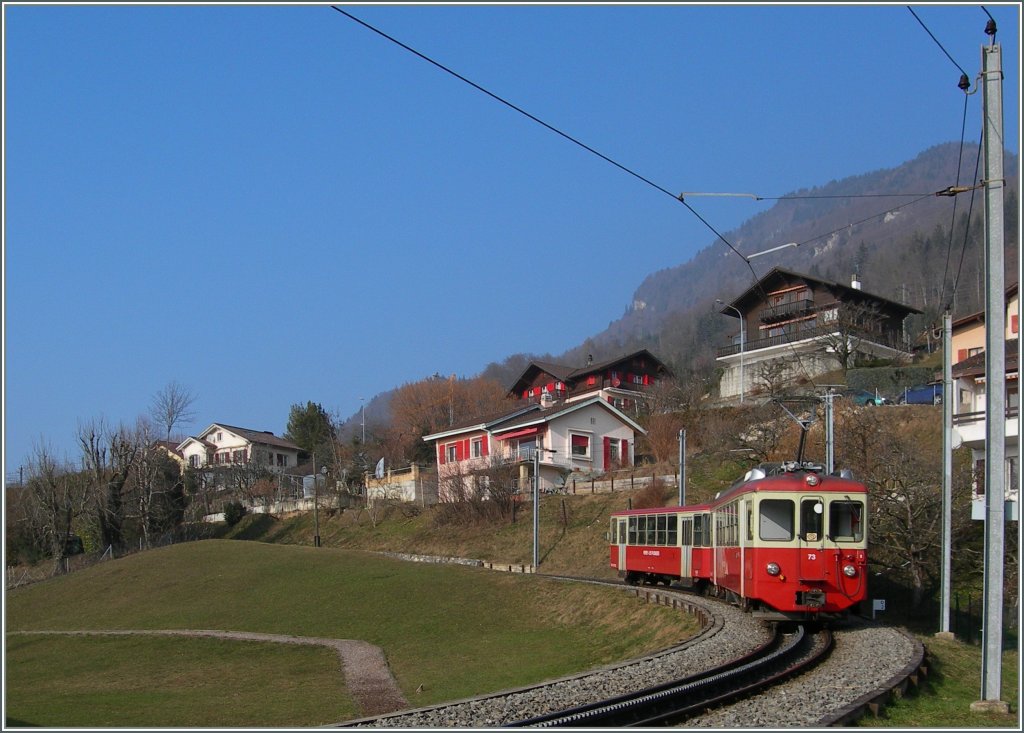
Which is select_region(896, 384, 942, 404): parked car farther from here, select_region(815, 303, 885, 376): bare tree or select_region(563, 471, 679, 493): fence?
select_region(563, 471, 679, 493): fence

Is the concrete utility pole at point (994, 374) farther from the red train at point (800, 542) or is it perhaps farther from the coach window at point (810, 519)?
the coach window at point (810, 519)

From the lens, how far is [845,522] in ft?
57.7

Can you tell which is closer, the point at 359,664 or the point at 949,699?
the point at 949,699

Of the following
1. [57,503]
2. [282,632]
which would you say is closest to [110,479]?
[57,503]

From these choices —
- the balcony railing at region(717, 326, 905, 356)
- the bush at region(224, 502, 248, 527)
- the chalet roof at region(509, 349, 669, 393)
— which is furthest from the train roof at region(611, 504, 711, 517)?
the chalet roof at region(509, 349, 669, 393)

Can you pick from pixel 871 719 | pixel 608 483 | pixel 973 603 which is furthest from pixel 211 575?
pixel 871 719

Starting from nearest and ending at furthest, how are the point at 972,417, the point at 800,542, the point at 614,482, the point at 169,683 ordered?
the point at 800,542 < the point at 169,683 < the point at 972,417 < the point at 614,482

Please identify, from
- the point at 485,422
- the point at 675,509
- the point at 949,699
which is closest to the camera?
the point at 949,699

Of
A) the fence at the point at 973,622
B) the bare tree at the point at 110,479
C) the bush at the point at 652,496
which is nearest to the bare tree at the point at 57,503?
the bare tree at the point at 110,479

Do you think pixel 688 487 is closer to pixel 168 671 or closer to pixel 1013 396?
pixel 1013 396

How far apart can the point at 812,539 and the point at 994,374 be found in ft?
21.7

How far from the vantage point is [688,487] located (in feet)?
149

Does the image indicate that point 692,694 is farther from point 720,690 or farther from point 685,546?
point 685,546

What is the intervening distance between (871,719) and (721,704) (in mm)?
Answer: 1587
